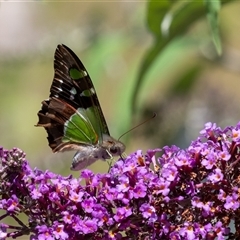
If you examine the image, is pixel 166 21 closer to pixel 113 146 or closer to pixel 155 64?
pixel 155 64

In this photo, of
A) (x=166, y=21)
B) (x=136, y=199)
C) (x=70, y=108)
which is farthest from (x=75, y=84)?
(x=166, y=21)

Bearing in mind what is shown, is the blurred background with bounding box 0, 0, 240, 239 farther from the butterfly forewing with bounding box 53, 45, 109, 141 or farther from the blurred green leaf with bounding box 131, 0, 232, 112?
the butterfly forewing with bounding box 53, 45, 109, 141

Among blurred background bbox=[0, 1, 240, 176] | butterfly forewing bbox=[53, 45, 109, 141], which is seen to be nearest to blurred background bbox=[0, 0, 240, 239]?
blurred background bbox=[0, 1, 240, 176]

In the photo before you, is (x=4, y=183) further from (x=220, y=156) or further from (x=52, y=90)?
(x=220, y=156)

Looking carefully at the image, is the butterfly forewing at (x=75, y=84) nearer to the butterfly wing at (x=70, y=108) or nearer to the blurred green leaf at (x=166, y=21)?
the butterfly wing at (x=70, y=108)

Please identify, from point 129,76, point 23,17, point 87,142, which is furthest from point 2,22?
point 87,142

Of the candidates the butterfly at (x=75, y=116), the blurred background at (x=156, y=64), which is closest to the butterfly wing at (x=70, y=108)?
the butterfly at (x=75, y=116)
